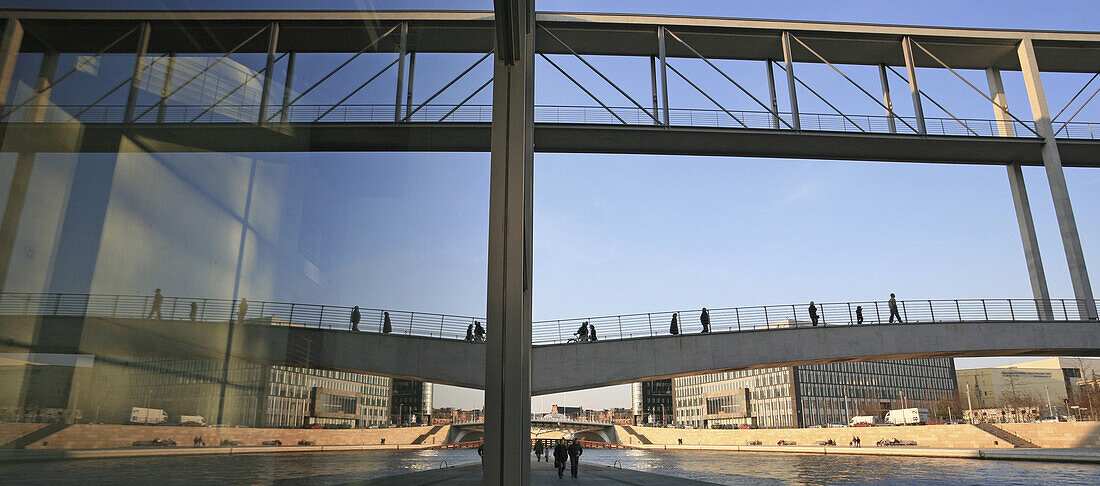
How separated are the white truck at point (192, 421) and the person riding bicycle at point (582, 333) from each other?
17.7m

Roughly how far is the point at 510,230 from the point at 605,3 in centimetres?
4282

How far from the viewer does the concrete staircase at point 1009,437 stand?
35.9 meters

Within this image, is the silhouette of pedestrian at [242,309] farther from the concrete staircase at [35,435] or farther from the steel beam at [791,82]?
the steel beam at [791,82]

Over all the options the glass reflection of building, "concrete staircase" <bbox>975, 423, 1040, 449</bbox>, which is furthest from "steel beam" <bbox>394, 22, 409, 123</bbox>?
the glass reflection of building

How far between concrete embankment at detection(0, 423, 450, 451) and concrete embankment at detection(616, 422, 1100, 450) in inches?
1762

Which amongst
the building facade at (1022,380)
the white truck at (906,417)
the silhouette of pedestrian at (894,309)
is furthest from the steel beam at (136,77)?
the building facade at (1022,380)

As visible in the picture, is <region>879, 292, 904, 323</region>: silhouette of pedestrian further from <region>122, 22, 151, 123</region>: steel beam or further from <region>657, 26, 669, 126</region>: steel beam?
<region>122, 22, 151, 123</region>: steel beam

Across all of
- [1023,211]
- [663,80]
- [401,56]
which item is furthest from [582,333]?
[401,56]

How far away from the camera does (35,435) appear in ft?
0.79

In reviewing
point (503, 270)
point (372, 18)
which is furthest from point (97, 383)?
point (503, 270)

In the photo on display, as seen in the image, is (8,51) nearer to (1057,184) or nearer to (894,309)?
(894,309)

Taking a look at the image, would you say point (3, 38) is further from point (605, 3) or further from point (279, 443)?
point (605, 3)

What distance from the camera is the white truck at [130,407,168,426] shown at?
32 cm

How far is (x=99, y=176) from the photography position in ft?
0.94
